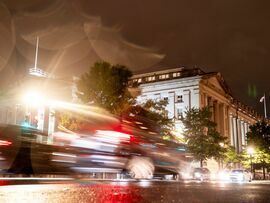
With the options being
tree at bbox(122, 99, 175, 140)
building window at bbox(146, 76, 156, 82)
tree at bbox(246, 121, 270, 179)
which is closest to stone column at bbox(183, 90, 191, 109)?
building window at bbox(146, 76, 156, 82)

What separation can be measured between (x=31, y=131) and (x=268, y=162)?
54452 millimetres

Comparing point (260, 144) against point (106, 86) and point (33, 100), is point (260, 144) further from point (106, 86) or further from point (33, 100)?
point (33, 100)

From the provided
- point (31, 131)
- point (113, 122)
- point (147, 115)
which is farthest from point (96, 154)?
point (147, 115)

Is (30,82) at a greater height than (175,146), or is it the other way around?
(30,82)

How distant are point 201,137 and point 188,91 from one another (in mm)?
20199

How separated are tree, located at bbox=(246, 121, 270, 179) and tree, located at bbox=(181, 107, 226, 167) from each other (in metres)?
11.0

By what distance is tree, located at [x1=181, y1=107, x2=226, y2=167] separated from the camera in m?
50.4

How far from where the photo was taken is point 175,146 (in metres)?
20.2

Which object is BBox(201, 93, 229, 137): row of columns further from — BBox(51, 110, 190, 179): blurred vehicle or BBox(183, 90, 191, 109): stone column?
BBox(51, 110, 190, 179): blurred vehicle

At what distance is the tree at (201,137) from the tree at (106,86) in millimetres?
15013

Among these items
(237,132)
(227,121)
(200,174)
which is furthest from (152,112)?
(237,132)

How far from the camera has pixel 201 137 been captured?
50.8m

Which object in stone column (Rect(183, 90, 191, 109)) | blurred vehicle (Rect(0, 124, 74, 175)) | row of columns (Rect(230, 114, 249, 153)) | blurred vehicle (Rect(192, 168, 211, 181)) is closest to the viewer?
blurred vehicle (Rect(0, 124, 74, 175))

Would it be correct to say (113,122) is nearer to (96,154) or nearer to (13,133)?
(96,154)
